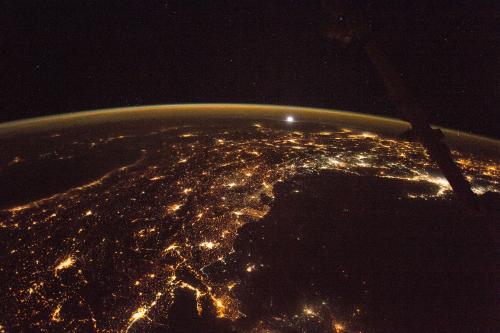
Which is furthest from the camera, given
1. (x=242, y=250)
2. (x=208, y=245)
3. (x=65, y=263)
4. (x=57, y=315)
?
(x=208, y=245)

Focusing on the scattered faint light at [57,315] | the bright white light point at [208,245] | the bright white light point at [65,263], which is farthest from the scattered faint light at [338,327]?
the bright white light point at [65,263]

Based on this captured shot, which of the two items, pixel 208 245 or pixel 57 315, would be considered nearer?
pixel 57 315

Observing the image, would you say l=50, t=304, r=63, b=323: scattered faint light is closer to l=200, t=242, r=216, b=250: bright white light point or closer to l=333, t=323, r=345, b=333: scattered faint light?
l=200, t=242, r=216, b=250: bright white light point

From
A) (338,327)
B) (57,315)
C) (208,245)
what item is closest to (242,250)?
(208,245)

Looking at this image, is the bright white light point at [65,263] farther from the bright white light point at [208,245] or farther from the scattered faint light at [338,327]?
the scattered faint light at [338,327]

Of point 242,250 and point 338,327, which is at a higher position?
point 338,327

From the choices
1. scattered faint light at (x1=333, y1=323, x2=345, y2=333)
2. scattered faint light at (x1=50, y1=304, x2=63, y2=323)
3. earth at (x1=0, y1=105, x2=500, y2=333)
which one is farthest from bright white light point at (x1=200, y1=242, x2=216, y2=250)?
scattered faint light at (x1=333, y1=323, x2=345, y2=333)

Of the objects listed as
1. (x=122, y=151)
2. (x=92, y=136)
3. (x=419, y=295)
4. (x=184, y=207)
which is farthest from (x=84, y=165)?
(x=419, y=295)

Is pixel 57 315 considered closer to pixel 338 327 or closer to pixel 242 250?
pixel 242 250
